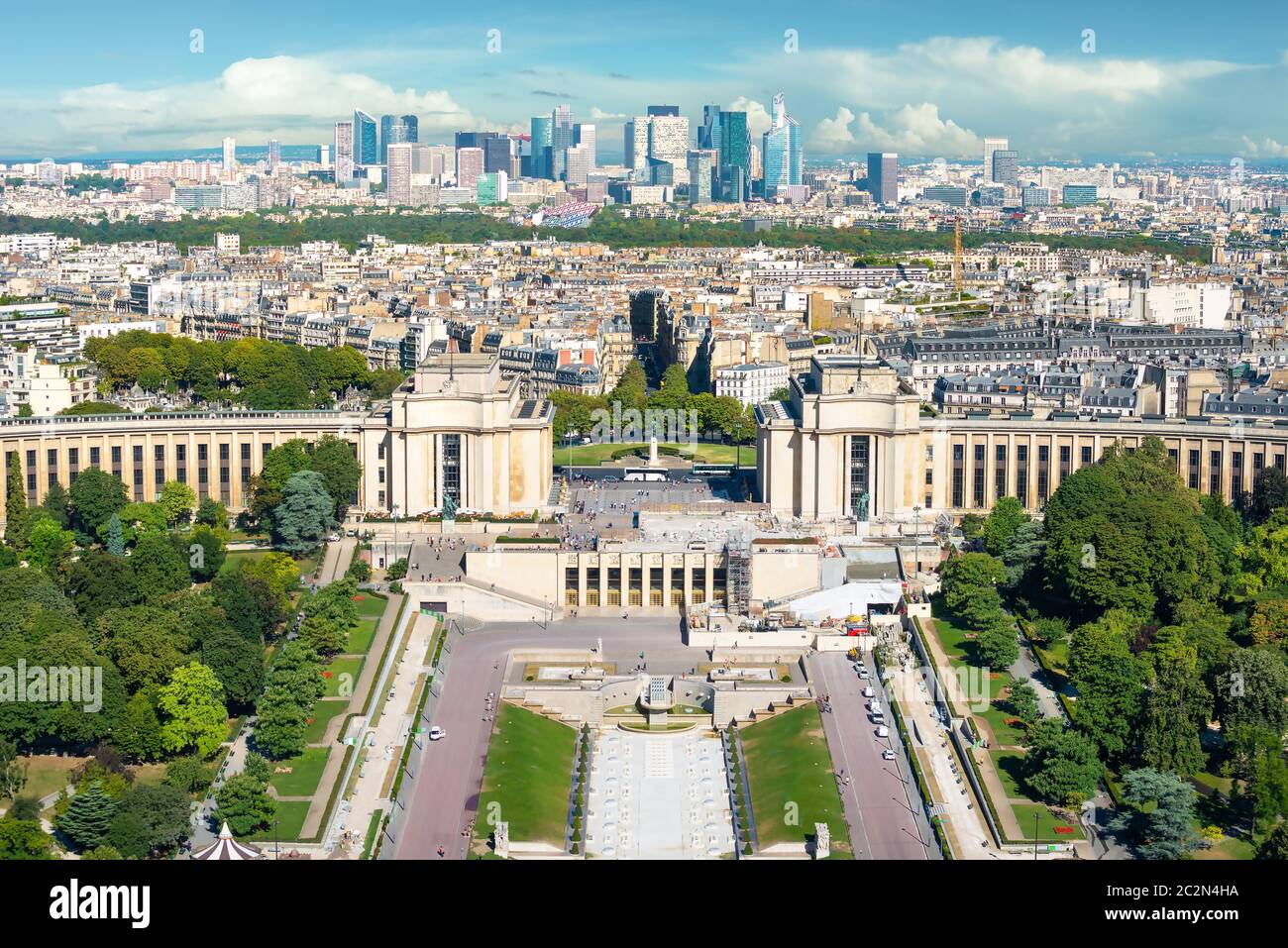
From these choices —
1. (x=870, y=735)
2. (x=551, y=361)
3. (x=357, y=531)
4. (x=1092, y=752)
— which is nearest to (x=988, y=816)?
(x=1092, y=752)

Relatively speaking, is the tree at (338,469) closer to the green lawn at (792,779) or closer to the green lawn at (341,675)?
the green lawn at (341,675)

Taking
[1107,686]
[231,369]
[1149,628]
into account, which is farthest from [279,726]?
[231,369]

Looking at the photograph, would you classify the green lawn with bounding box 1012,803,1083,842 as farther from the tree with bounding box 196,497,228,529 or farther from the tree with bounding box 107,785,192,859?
the tree with bounding box 196,497,228,529

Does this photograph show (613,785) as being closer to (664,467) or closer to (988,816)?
(988,816)

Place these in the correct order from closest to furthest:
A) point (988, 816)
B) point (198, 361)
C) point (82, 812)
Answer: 1. point (82, 812)
2. point (988, 816)
3. point (198, 361)

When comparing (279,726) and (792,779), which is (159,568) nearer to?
(279,726)
